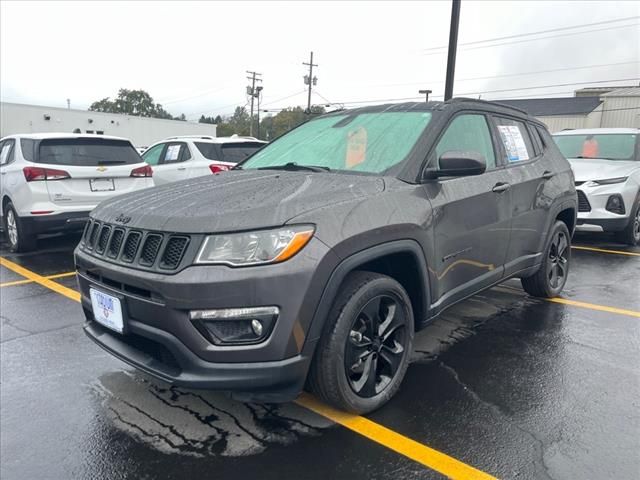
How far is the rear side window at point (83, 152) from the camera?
651cm

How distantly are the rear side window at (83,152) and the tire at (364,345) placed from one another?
5.46 m

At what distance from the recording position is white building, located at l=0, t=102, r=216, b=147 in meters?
34.8

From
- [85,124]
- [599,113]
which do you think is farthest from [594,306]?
[599,113]

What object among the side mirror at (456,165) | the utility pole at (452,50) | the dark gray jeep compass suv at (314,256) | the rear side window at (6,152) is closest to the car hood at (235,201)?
the dark gray jeep compass suv at (314,256)

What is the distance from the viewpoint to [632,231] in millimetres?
7367

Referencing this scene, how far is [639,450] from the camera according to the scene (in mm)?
2377

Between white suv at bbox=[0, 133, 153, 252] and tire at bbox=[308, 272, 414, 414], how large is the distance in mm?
5150

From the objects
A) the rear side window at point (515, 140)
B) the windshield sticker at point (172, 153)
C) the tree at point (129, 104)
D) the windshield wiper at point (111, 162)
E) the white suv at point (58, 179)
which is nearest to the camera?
the rear side window at point (515, 140)

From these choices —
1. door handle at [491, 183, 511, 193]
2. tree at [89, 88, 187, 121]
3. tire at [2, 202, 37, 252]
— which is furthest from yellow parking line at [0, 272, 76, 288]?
tree at [89, 88, 187, 121]

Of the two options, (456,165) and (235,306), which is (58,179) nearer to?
(235,306)

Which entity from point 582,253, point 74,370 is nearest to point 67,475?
point 74,370

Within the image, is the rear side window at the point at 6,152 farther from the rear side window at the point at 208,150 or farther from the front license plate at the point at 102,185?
the rear side window at the point at 208,150

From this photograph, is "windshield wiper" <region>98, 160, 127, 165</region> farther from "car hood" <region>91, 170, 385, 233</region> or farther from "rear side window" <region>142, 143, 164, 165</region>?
"car hood" <region>91, 170, 385, 233</region>

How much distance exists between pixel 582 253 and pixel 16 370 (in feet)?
22.9
